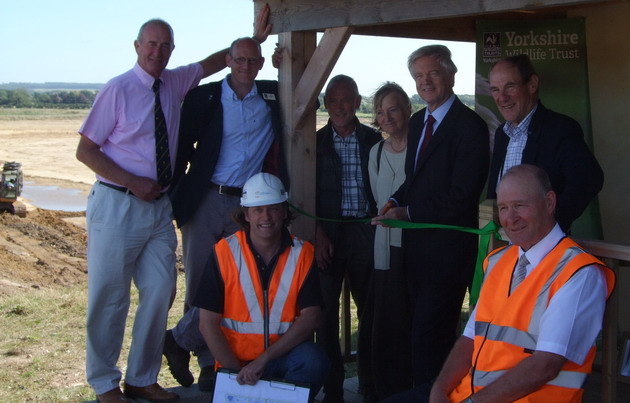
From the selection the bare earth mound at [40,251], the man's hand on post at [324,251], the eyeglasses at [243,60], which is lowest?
the bare earth mound at [40,251]

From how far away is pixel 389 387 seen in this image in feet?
15.6

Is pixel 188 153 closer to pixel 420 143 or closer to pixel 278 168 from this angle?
pixel 278 168

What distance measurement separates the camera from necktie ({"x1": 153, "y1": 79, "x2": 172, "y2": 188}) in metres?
4.56

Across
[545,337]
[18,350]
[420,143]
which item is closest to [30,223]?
[18,350]

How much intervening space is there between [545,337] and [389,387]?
2011 mm

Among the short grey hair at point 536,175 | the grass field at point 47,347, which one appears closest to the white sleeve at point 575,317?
the short grey hair at point 536,175

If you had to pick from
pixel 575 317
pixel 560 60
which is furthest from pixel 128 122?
pixel 560 60

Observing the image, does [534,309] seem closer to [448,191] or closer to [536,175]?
[536,175]

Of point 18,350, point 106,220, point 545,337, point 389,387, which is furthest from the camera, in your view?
point 18,350

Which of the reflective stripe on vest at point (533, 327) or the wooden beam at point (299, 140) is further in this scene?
the wooden beam at point (299, 140)

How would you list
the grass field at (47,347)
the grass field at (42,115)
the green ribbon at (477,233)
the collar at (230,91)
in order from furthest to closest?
the grass field at (42,115) → the grass field at (47,347) → the collar at (230,91) → the green ribbon at (477,233)

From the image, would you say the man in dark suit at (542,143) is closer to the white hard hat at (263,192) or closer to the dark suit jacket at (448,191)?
the dark suit jacket at (448,191)

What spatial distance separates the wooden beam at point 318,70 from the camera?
473cm

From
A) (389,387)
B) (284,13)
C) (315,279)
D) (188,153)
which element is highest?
(284,13)
